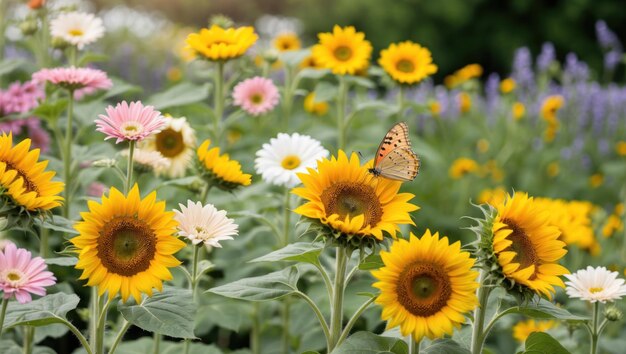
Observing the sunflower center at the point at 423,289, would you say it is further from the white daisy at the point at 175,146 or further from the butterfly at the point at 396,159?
the white daisy at the point at 175,146

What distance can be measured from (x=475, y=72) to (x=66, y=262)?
3.00 metres

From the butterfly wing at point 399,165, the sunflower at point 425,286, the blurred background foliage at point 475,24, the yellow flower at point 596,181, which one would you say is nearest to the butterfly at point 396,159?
the butterfly wing at point 399,165

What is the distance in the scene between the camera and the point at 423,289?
148 cm

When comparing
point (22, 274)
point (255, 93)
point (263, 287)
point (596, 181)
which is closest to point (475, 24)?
point (596, 181)

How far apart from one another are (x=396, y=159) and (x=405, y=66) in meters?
1.19

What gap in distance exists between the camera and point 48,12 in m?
2.74

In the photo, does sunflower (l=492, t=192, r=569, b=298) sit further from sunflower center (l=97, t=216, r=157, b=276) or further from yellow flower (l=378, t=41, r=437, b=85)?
yellow flower (l=378, t=41, r=437, b=85)

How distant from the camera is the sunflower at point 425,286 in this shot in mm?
1461

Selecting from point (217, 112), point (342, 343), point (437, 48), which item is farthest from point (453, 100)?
point (437, 48)

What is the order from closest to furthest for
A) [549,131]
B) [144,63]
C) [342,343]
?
[342,343] → [549,131] → [144,63]

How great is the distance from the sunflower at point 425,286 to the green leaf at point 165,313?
1.25 feet

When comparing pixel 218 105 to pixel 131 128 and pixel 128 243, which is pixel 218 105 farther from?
pixel 128 243

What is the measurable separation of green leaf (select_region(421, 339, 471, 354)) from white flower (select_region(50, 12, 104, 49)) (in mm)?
1532

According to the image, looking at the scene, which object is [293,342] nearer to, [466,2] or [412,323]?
[412,323]
